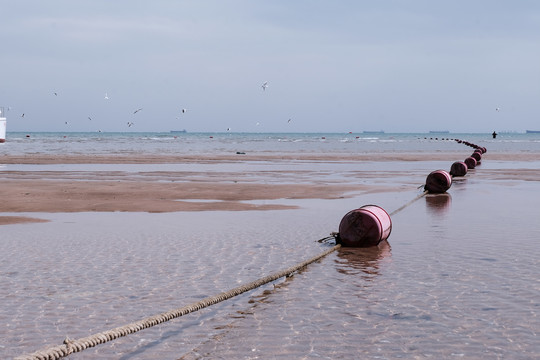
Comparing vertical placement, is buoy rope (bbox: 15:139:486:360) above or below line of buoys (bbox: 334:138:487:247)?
below

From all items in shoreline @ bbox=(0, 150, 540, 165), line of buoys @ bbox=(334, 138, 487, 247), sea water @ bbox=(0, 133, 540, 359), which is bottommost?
shoreline @ bbox=(0, 150, 540, 165)

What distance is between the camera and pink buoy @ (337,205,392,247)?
43.0 ft

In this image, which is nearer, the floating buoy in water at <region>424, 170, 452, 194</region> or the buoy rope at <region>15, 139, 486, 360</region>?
→ the buoy rope at <region>15, 139, 486, 360</region>

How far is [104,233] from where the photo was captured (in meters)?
15.1

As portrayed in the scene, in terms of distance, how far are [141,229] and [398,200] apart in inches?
409

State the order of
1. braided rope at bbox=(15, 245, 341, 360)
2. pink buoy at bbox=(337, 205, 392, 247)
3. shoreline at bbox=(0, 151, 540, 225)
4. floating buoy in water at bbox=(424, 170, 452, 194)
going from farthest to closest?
floating buoy in water at bbox=(424, 170, 452, 194) → shoreline at bbox=(0, 151, 540, 225) → pink buoy at bbox=(337, 205, 392, 247) → braided rope at bbox=(15, 245, 341, 360)

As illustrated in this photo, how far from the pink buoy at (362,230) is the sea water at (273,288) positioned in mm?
295

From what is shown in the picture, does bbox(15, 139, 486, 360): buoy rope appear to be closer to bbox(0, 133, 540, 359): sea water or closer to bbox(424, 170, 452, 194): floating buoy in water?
bbox(0, 133, 540, 359): sea water

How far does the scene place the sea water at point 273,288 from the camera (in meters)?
7.19

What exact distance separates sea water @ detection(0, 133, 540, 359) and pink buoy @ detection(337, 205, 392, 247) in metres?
0.30

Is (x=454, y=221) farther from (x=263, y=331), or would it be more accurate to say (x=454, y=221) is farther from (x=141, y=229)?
(x=263, y=331)

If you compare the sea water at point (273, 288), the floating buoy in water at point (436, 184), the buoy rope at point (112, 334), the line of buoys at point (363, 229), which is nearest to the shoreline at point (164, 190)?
the floating buoy in water at point (436, 184)

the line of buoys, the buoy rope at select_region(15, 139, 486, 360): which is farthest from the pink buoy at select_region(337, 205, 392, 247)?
the buoy rope at select_region(15, 139, 486, 360)

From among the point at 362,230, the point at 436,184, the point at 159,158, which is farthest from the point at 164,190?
the point at 159,158
